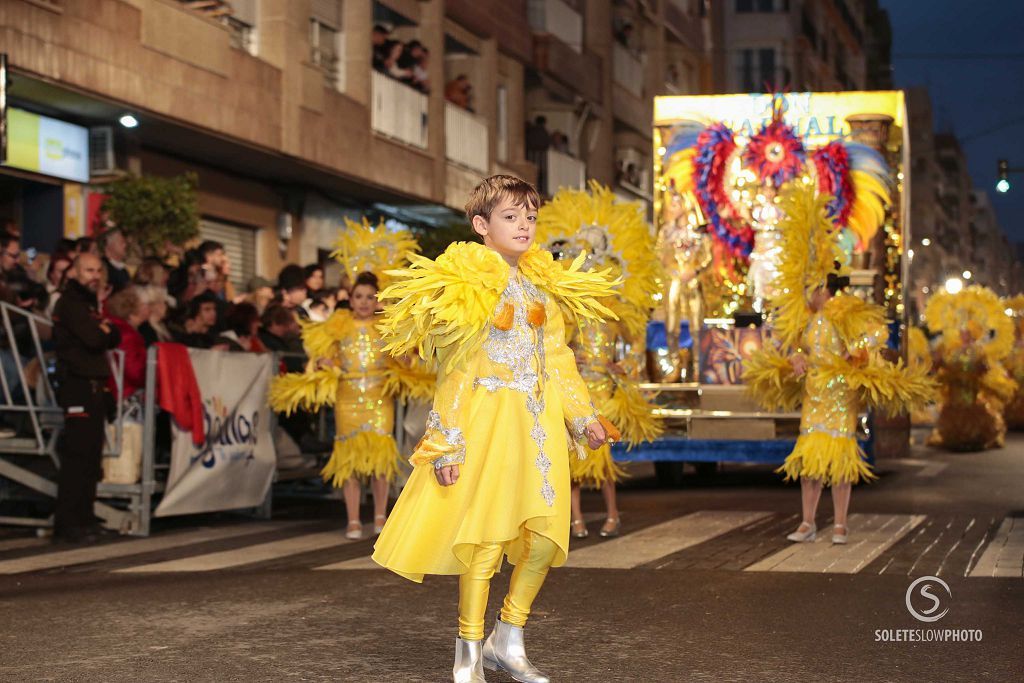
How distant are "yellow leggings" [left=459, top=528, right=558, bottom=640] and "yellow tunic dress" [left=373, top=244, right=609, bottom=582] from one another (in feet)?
0.17

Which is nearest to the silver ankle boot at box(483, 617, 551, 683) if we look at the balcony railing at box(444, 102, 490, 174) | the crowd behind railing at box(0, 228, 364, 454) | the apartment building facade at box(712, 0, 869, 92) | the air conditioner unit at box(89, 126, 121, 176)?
the crowd behind railing at box(0, 228, 364, 454)

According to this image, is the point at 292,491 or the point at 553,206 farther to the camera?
the point at 292,491

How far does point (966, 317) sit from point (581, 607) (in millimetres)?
16726

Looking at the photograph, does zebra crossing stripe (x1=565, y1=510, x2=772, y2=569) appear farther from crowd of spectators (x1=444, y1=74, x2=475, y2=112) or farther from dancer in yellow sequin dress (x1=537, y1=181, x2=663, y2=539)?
crowd of spectators (x1=444, y1=74, x2=475, y2=112)

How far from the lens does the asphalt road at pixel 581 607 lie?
6.30m

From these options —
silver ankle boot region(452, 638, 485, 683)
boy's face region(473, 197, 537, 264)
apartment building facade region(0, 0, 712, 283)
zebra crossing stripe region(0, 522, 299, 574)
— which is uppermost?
apartment building facade region(0, 0, 712, 283)

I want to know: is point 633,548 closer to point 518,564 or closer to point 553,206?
point 553,206

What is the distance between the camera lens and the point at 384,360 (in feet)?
37.3

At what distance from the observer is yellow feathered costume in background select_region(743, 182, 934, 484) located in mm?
10758

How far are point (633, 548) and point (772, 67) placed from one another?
55.0 metres

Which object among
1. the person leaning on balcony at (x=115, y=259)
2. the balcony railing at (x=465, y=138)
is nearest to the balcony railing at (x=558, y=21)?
the balcony railing at (x=465, y=138)

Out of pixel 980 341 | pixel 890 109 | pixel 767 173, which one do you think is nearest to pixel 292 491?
pixel 767 173

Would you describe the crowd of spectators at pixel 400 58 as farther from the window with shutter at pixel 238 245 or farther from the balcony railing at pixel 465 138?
the window with shutter at pixel 238 245

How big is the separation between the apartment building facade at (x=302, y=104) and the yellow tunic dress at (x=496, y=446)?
29.9 ft
